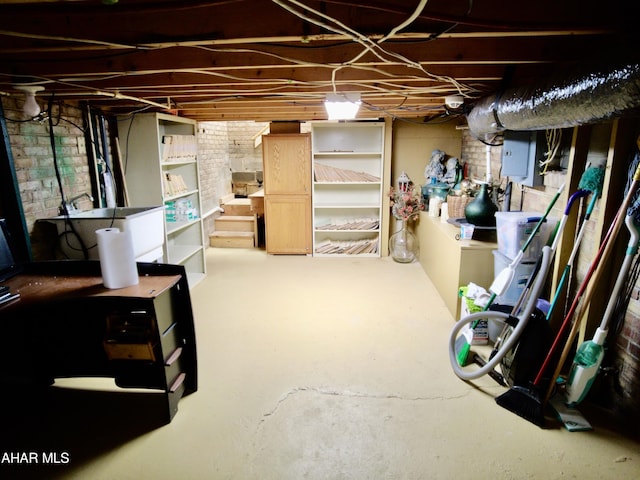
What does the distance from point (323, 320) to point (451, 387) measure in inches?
51.9

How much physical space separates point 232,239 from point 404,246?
268 cm

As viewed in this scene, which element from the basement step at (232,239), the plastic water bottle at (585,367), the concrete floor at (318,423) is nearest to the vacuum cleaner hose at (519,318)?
the concrete floor at (318,423)

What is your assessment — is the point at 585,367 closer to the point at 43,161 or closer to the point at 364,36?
the point at 364,36

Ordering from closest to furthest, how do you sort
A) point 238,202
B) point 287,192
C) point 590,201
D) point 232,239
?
point 590,201 → point 287,192 → point 232,239 → point 238,202

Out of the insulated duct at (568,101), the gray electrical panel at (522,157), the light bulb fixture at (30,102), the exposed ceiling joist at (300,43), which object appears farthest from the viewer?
the gray electrical panel at (522,157)

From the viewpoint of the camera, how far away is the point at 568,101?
5.71 ft

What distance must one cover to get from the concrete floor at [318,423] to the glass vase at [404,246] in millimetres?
1854

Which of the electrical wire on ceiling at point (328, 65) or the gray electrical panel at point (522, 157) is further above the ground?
the electrical wire on ceiling at point (328, 65)

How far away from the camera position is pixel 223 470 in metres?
1.87

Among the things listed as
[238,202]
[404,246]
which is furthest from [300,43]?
[238,202]

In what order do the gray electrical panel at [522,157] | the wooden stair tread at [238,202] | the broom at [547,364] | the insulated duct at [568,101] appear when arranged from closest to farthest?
the insulated duct at [568,101]
the broom at [547,364]
the gray electrical panel at [522,157]
the wooden stair tread at [238,202]

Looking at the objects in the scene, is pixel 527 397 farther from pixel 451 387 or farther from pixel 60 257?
pixel 60 257

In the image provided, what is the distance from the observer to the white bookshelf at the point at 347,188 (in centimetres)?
541

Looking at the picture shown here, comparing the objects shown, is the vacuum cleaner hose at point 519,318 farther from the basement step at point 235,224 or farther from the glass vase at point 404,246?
the basement step at point 235,224
